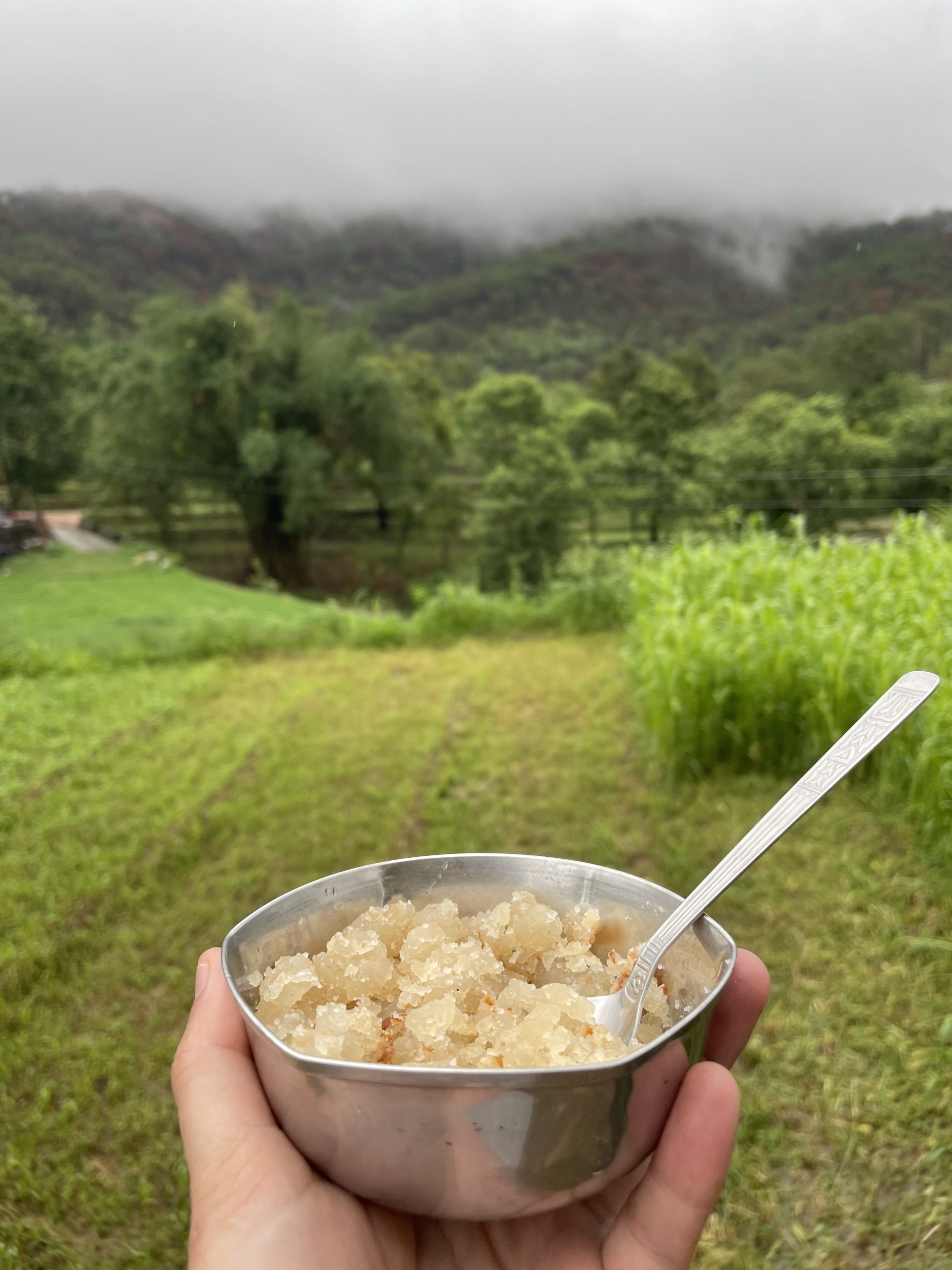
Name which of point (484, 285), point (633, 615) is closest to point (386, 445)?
point (484, 285)

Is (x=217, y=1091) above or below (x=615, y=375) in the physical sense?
below

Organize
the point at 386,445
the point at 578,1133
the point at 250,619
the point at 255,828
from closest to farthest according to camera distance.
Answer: the point at 578,1133, the point at 255,828, the point at 250,619, the point at 386,445

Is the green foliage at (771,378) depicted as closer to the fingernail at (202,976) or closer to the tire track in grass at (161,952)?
the tire track in grass at (161,952)

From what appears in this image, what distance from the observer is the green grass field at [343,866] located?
0.86m

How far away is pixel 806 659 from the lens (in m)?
1.60

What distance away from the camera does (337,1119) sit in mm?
384

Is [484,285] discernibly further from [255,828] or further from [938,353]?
[255,828]

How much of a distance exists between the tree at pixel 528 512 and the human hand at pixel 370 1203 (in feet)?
8.76

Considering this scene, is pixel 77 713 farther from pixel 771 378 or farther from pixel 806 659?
pixel 771 378

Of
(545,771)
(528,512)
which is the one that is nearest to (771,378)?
(528,512)

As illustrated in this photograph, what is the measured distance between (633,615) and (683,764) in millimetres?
1040

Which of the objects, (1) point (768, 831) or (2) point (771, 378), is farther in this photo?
(2) point (771, 378)

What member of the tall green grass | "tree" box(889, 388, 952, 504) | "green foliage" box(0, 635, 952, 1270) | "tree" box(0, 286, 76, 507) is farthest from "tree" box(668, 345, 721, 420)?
"tree" box(0, 286, 76, 507)

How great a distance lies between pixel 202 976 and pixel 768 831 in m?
0.35
